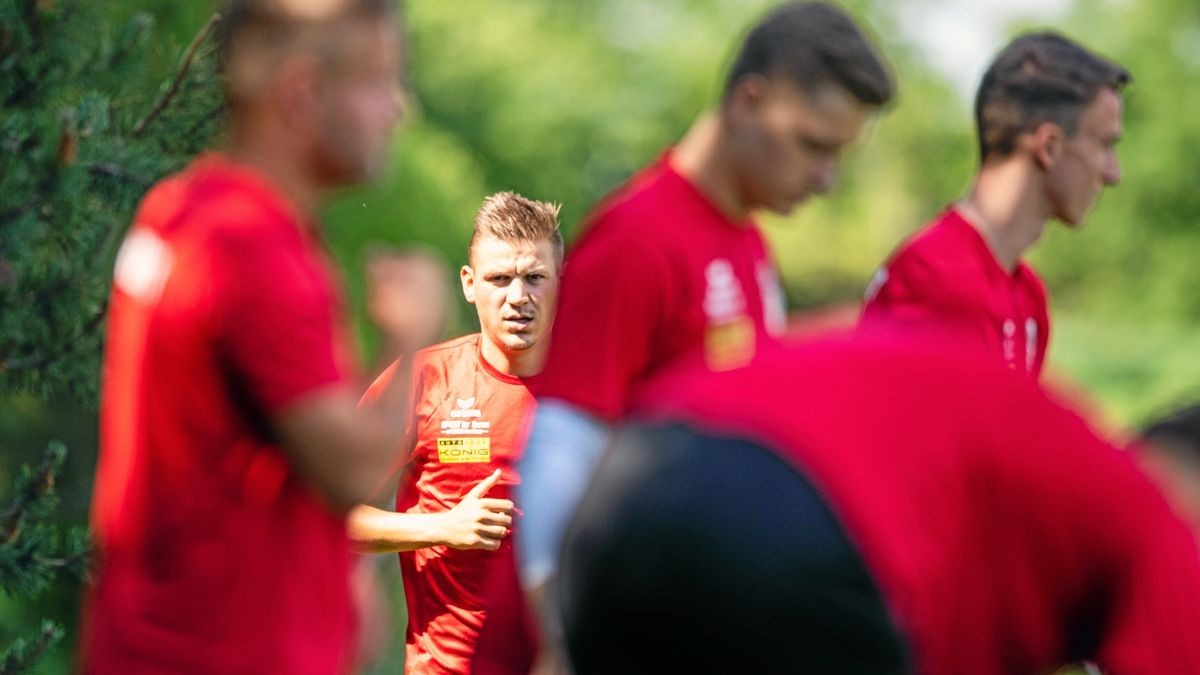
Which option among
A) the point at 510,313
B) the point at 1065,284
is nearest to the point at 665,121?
the point at 1065,284

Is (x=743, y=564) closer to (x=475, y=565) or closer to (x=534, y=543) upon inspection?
(x=534, y=543)

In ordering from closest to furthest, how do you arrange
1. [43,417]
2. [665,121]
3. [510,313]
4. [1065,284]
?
[510,313]
[43,417]
[1065,284]
[665,121]

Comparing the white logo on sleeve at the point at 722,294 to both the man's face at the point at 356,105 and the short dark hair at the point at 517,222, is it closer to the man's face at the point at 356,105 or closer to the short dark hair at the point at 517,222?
the man's face at the point at 356,105

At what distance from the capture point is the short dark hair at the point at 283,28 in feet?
10.0

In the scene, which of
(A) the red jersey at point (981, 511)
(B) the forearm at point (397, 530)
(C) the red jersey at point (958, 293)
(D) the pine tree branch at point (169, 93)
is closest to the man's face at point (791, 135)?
(C) the red jersey at point (958, 293)

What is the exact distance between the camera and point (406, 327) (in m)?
3.05

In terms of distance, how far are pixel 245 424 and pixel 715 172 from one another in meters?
1.41

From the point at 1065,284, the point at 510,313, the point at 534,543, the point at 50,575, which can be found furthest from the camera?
the point at 1065,284

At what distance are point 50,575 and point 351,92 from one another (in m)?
2.04

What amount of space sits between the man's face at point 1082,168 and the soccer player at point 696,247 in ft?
4.54

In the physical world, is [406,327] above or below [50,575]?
above

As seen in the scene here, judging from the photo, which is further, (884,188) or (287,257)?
(884,188)

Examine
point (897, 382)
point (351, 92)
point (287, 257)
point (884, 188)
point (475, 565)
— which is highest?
point (884, 188)

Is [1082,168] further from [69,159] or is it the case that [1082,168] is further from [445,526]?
[69,159]
